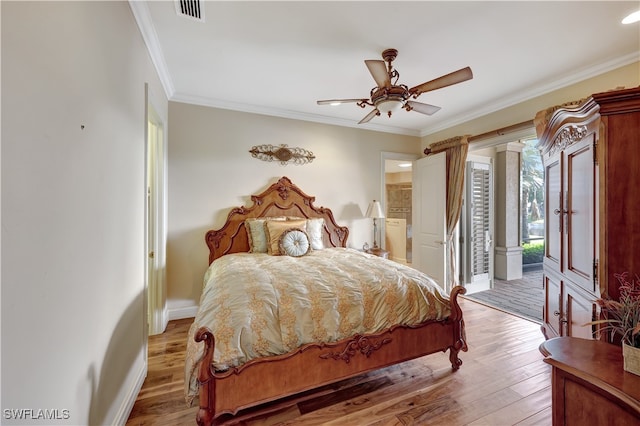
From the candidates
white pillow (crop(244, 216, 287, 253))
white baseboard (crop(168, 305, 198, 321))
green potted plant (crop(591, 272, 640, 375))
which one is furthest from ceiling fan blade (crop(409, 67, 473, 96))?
white baseboard (crop(168, 305, 198, 321))

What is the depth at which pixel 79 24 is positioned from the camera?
1146 mm

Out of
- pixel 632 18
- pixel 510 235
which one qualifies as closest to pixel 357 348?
pixel 632 18

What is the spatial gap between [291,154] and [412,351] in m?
2.87

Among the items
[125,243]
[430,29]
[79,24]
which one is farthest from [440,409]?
[79,24]

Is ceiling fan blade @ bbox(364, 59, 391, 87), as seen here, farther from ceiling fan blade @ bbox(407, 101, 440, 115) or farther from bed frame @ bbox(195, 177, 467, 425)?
bed frame @ bbox(195, 177, 467, 425)

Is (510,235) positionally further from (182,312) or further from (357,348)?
(182,312)

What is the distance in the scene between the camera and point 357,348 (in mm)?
1895

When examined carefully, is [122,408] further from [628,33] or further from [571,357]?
[628,33]

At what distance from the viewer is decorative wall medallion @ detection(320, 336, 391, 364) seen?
1.83 metres

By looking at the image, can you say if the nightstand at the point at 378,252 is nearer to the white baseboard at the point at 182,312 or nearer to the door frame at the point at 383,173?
the door frame at the point at 383,173

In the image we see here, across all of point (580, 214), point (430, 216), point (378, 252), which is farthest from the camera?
point (430, 216)

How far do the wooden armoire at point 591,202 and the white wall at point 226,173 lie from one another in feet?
8.29

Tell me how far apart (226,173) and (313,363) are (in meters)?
2.64

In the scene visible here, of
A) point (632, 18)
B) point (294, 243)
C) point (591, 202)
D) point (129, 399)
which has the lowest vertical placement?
point (129, 399)
